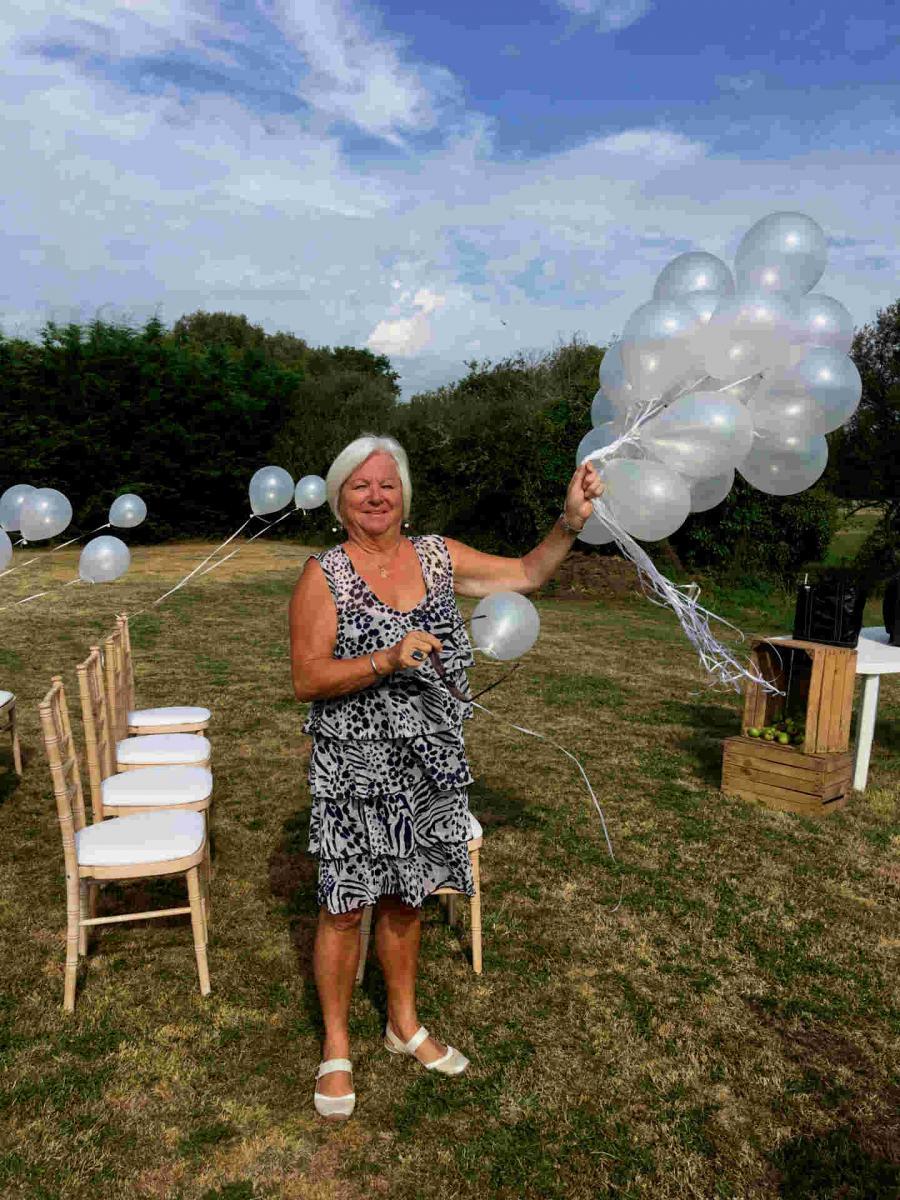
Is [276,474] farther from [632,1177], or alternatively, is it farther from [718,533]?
[718,533]

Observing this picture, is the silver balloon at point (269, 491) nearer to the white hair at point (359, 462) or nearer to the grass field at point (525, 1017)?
the grass field at point (525, 1017)

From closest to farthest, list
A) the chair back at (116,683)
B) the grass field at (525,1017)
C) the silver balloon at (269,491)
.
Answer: the grass field at (525,1017) → the chair back at (116,683) → the silver balloon at (269,491)

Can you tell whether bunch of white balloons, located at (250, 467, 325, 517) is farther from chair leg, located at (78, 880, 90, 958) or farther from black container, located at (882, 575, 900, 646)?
black container, located at (882, 575, 900, 646)

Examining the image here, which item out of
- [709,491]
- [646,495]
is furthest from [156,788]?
[709,491]

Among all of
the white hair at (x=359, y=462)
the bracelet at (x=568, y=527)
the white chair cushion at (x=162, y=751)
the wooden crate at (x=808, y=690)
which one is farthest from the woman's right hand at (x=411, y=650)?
the wooden crate at (x=808, y=690)

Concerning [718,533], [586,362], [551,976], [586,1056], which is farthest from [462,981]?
[586,362]

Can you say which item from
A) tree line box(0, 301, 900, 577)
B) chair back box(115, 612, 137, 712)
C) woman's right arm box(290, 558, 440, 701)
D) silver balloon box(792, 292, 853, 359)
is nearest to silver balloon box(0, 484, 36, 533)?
chair back box(115, 612, 137, 712)

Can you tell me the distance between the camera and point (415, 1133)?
6.83 feet

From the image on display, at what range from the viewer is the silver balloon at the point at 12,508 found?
12.7 feet

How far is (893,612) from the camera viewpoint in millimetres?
4488

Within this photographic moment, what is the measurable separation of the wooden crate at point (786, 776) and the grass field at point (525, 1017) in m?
0.12

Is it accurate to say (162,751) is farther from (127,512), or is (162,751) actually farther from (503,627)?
(503,627)

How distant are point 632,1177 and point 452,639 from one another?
4.42 feet

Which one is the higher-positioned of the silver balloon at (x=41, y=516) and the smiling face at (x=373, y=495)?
the smiling face at (x=373, y=495)
